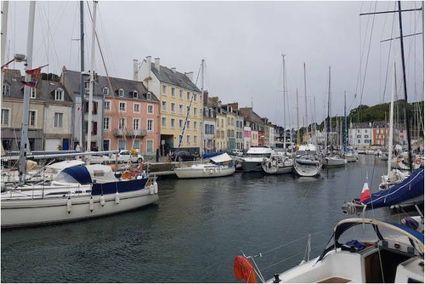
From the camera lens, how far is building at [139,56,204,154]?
5512 cm

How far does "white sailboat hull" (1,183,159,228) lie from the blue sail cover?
44.1ft

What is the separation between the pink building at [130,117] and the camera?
155ft

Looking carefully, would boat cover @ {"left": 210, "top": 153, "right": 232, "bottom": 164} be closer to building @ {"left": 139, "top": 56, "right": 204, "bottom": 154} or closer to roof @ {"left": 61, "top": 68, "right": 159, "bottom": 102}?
building @ {"left": 139, "top": 56, "right": 204, "bottom": 154}

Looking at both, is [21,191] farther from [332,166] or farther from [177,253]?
[332,166]

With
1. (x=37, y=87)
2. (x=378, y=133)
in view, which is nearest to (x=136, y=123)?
(x=37, y=87)

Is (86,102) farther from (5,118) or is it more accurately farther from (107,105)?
(5,118)

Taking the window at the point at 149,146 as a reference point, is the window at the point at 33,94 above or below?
above

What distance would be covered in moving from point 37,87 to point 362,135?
409 ft

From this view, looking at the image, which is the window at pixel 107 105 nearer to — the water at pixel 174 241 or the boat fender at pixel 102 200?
the water at pixel 174 241

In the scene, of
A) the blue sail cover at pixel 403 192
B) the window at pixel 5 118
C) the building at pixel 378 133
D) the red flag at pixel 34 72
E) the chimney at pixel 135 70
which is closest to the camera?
the blue sail cover at pixel 403 192

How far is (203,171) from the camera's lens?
38.2 meters

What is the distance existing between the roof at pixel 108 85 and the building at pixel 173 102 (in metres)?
1.92

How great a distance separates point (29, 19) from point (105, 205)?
9.73 metres

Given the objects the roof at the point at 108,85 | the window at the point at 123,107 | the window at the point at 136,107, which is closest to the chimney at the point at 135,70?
the roof at the point at 108,85
